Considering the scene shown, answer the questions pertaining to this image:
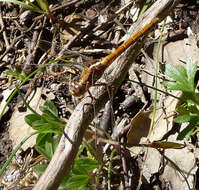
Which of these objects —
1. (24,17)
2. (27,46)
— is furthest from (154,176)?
(24,17)

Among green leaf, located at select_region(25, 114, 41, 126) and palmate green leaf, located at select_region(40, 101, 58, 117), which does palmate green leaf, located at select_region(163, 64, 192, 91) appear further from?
green leaf, located at select_region(25, 114, 41, 126)

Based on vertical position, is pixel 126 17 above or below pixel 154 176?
above

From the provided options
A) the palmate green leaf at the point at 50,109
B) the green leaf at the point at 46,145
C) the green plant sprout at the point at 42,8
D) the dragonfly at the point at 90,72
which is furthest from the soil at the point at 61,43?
the dragonfly at the point at 90,72

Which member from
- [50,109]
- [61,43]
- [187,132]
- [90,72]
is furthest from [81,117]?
[61,43]

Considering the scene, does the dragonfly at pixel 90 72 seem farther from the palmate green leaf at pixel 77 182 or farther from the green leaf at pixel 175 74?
the palmate green leaf at pixel 77 182

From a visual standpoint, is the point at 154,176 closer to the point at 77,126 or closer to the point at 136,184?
the point at 136,184

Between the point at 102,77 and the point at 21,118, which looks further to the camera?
the point at 21,118

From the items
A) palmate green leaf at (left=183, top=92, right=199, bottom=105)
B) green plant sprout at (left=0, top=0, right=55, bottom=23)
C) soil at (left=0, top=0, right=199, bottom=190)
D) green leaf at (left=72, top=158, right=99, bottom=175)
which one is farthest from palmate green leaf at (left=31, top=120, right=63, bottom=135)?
green plant sprout at (left=0, top=0, right=55, bottom=23)

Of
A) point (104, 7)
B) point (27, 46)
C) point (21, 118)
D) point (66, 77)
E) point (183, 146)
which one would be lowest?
point (183, 146)
